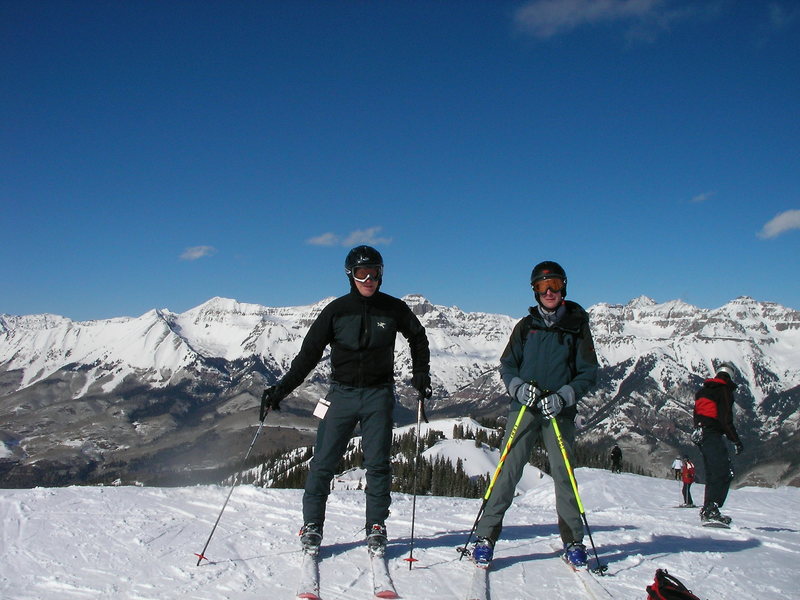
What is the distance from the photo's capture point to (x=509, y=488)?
7.22m

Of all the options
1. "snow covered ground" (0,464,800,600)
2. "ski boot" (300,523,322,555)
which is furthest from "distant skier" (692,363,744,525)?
"ski boot" (300,523,322,555)

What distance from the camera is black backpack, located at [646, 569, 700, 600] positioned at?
524 centimetres

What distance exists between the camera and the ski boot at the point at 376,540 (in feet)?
22.6

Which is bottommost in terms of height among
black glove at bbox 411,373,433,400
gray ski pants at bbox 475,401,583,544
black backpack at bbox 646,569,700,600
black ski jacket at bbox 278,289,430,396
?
black backpack at bbox 646,569,700,600

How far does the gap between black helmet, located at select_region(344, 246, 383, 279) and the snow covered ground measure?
3739 millimetres

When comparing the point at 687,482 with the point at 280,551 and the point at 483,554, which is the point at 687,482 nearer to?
the point at 483,554

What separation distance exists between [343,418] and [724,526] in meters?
8.08

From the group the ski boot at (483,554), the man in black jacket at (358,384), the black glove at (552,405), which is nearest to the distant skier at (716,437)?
the black glove at (552,405)

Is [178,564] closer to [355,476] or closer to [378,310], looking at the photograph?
[378,310]

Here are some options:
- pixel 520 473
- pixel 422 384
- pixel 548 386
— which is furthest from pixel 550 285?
pixel 520 473

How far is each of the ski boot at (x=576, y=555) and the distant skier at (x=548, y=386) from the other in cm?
1

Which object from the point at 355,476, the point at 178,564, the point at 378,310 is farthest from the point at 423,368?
the point at 355,476

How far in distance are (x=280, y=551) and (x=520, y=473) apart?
327 centimetres

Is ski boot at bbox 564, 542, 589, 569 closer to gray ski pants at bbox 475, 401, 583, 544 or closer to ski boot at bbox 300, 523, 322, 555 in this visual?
gray ski pants at bbox 475, 401, 583, 544
